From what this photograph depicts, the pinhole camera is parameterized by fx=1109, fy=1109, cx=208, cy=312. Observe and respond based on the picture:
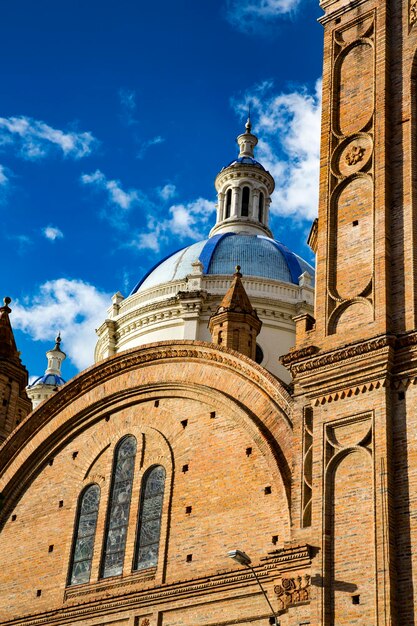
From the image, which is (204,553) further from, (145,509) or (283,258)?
(283,258)

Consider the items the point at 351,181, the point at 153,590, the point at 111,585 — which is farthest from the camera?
the point at 111,585

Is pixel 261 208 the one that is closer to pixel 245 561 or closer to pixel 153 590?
pixel 153 590

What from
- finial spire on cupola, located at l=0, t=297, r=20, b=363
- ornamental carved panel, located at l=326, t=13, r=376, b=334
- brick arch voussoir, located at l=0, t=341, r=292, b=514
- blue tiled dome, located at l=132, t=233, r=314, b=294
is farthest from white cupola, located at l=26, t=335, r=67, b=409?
ornamental carved panel, located at l=326, t=13, r=376, b=334

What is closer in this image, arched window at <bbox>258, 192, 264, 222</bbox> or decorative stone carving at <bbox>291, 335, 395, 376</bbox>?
decorative stone carving at <bbox>291, 335, 395, 376</bbox>

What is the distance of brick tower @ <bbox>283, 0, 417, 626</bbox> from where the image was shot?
18.2m

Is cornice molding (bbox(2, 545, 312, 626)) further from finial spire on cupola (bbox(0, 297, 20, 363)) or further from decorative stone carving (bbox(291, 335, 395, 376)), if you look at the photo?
finial spire on cupola (bbox(0, 297, 20, 363))

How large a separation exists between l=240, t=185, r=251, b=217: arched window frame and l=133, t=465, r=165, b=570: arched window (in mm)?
22025

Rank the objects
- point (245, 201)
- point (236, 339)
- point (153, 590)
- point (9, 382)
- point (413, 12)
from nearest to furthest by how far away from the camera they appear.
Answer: point (413, 12)
point (153, 590)
point (236, 339)
point (9, 382)
point (245, 201)

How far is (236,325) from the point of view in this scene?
1094 inches

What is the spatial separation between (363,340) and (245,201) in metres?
27.0

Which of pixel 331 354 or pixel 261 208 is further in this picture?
pixel 261 208

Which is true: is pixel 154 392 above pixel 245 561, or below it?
above

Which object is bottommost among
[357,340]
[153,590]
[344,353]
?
[153,590]

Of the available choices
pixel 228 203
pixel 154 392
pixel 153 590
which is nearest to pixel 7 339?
pixel 154 392
